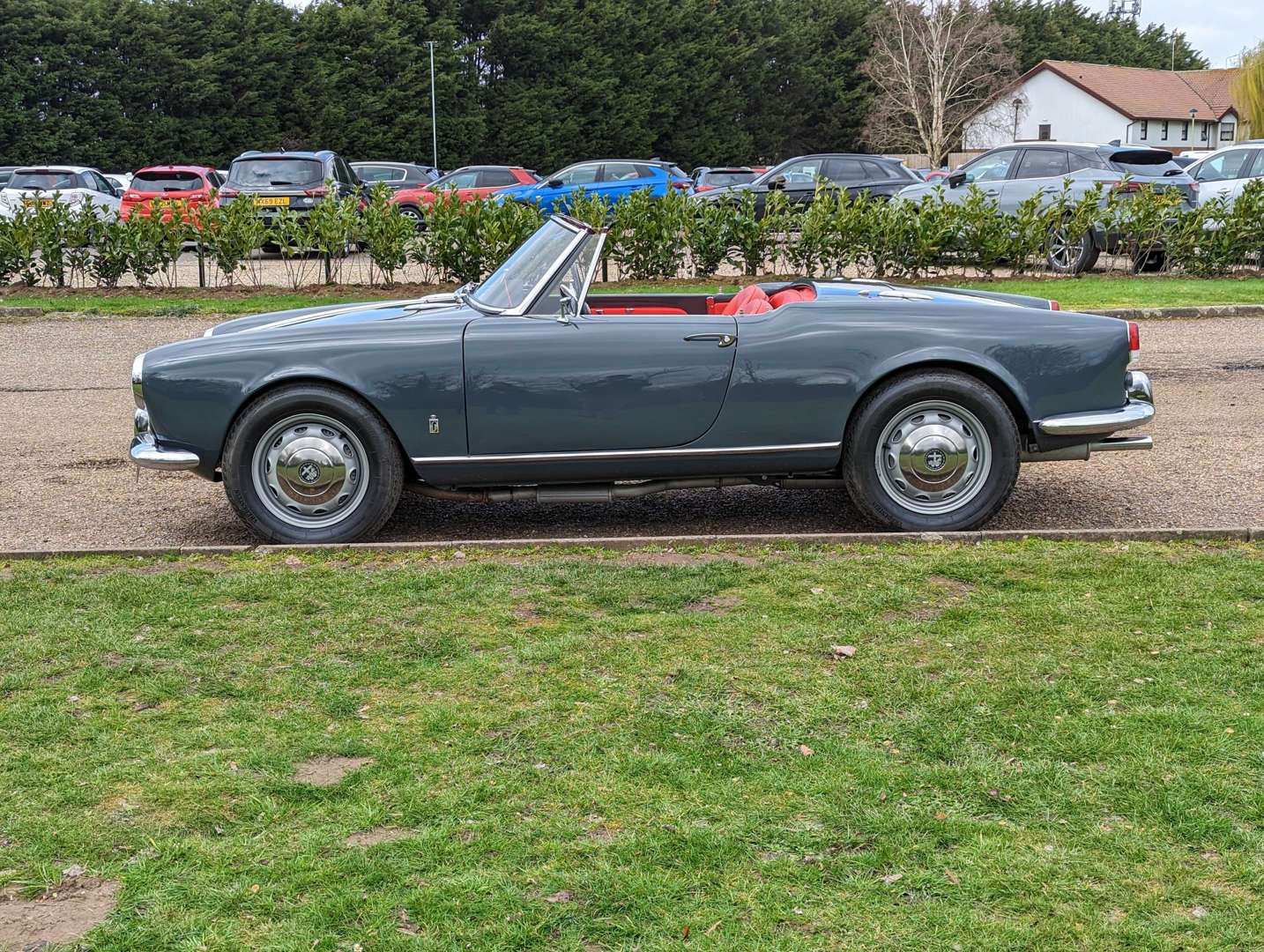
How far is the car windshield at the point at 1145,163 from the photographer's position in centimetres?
1900

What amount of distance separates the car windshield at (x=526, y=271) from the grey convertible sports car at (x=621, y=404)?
4 centimetres

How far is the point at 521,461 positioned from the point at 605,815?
2.76 m

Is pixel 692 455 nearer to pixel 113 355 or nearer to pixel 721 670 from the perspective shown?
pixel 721 670

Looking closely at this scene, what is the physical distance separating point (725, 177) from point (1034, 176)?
48.5ft

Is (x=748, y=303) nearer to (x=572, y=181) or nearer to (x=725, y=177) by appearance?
(x=572, y=181)

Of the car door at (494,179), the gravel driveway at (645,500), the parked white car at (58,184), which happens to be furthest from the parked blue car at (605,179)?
the gravel driveway at (645,500)

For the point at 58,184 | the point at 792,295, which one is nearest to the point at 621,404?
the point at 792,295

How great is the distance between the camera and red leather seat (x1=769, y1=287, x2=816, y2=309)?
656 centimetres

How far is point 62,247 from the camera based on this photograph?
56.3 ft

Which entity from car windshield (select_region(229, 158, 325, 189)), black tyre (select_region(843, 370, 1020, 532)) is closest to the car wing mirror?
black tyre (select_region(843, 370, 1020, 532))

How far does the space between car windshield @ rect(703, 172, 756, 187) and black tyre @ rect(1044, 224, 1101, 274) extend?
14.2m

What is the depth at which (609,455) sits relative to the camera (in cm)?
600

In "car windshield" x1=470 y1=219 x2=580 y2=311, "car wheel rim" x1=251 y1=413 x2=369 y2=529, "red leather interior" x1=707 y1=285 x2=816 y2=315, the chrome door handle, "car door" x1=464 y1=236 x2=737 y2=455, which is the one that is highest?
"car windshield" x1=470 y1=219 x2=580 y2=311

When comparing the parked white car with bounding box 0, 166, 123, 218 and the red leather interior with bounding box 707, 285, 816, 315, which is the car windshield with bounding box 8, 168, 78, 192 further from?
the red leather interior with bounding box 707, 285, 816, 315
